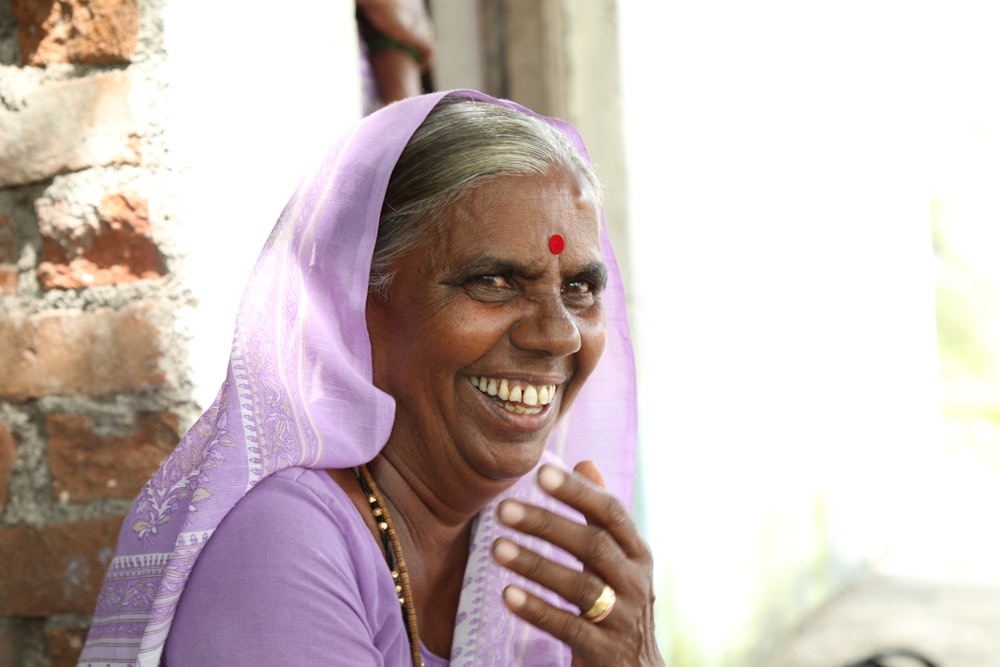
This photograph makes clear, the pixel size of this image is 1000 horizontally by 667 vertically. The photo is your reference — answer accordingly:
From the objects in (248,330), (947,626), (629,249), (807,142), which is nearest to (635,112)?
(629,249)

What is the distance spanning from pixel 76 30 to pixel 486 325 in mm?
838

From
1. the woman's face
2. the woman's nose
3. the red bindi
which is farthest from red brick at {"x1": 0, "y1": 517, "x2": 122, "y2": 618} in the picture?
the red bindi

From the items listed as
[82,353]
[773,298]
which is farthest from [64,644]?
[773,298]

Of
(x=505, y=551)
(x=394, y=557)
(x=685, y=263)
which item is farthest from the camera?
(x=685, y=263)

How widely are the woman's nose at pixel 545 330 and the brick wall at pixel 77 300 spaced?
0.57 metres

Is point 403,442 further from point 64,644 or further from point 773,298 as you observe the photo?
point 773,298

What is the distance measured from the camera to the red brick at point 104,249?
1.85 m

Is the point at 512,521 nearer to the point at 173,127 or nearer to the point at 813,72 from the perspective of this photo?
the point at 173,127

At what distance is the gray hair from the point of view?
5.77ft

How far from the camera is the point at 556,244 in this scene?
5.87ft

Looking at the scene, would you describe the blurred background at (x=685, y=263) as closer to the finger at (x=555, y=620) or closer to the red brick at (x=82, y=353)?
the red brick at (x=82, y=353)

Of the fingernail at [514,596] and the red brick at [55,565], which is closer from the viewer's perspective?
the fingernail at [514,596]

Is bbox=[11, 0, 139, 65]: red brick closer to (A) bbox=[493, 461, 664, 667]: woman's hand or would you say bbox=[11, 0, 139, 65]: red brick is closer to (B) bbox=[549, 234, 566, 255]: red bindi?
(B) bbox=[549, 234, 566, 255]: red bindi

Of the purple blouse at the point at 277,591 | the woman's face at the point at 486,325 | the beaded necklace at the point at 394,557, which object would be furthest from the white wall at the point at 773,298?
the purple blouse at the point at 277,591
